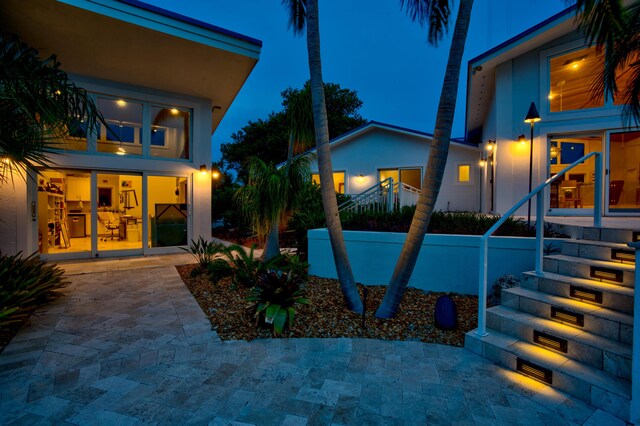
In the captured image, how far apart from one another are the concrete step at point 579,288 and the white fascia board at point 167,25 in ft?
22.0

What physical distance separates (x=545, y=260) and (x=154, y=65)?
8.10 m

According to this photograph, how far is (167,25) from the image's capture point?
5.66m

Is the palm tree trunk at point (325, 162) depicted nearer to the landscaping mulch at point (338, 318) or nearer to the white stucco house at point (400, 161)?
the landscaping mulch at point (338, 318)

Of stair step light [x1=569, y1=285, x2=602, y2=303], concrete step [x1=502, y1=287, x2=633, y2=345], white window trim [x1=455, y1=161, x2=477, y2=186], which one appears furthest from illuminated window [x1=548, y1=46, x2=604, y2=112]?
concrete step [x1=502, y1=287, x2=633, y2=345]

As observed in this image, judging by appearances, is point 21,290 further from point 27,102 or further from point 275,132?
point 275,132

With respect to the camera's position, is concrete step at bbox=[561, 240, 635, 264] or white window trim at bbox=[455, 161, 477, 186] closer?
concrete step at bbox=[561, 240, 635, 264]

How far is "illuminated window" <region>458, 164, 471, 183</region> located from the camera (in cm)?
1113

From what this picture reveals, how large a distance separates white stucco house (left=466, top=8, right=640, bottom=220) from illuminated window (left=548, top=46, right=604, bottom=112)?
0.06 feet

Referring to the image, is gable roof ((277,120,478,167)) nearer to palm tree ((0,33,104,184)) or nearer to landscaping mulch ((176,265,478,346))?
landscaping mulch ((176,265,478,346))

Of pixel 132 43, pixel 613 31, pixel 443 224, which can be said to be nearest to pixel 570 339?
pixel 613 31

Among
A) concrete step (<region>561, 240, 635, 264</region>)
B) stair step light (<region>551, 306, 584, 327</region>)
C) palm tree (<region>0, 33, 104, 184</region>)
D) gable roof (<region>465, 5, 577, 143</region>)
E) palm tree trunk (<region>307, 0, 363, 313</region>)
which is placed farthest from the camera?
gable roof (<region>465, 5, 577, 143</region>)

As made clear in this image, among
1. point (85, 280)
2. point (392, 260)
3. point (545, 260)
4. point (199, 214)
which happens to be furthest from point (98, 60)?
point (545, 260)

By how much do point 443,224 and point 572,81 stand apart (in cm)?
577

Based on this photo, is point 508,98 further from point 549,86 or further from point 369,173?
point 369,173
